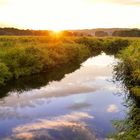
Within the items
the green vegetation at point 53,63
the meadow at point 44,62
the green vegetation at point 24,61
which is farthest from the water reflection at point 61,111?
the green vegetation at point 24,61

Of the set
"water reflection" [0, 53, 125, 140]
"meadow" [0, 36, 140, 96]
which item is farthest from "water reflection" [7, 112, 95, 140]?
"meadow" [0, 36, 140, 96]

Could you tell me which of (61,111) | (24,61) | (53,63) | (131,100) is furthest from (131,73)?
(53,63)

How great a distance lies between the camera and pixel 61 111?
19250 millimetres

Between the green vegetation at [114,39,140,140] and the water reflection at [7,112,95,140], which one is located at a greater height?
the green vegetation at [114,39,140,140]

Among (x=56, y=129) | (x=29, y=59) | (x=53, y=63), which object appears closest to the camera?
(x=56, y=129)

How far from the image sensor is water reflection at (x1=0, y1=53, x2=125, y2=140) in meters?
15.8

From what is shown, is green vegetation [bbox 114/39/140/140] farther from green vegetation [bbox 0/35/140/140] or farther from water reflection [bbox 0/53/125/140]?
water reflection [bbox 0/53/125/140]

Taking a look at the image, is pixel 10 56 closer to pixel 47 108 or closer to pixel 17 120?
pixel 47 108

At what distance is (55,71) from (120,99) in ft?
42.1

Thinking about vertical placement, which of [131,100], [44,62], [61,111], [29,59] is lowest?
[61,111]

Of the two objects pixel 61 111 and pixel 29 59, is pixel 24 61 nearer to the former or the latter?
pixel 29 59

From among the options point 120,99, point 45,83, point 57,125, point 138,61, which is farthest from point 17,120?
point 45,83

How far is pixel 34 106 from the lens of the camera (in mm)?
20594

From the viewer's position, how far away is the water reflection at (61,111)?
15.8 metres
